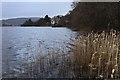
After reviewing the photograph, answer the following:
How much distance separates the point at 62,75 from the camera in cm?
1095

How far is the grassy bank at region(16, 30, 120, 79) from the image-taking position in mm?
10461

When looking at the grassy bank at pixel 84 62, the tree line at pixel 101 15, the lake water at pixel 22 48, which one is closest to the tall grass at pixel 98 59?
the grassy bank at pixel 84 62

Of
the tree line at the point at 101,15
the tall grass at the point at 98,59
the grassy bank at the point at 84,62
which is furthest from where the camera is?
the tree line at the point at 101,15

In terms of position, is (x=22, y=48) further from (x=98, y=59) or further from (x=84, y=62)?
(x=98, y=59)

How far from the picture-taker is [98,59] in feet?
35.8

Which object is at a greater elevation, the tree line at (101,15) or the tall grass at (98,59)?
the tree line at (101,15)

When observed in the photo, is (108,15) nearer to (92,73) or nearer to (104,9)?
(104,9)

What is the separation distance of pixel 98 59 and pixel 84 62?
89 cm

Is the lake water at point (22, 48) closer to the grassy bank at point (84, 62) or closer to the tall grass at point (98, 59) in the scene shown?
the grassy bank at point (84, 62)

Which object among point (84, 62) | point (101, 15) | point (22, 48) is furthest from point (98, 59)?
point (101, 15)

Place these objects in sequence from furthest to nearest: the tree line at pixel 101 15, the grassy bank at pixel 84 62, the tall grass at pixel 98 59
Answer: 1. the tree line at pixel 101 15
2. the grassy bank at pixel 84 62
3. the tall grass at pixel 98 59

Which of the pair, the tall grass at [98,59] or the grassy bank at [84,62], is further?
the grassy bank at [84,62]

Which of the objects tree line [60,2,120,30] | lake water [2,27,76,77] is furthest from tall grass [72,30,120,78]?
tree line [60,2,120,30]

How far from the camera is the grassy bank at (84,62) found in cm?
1046
